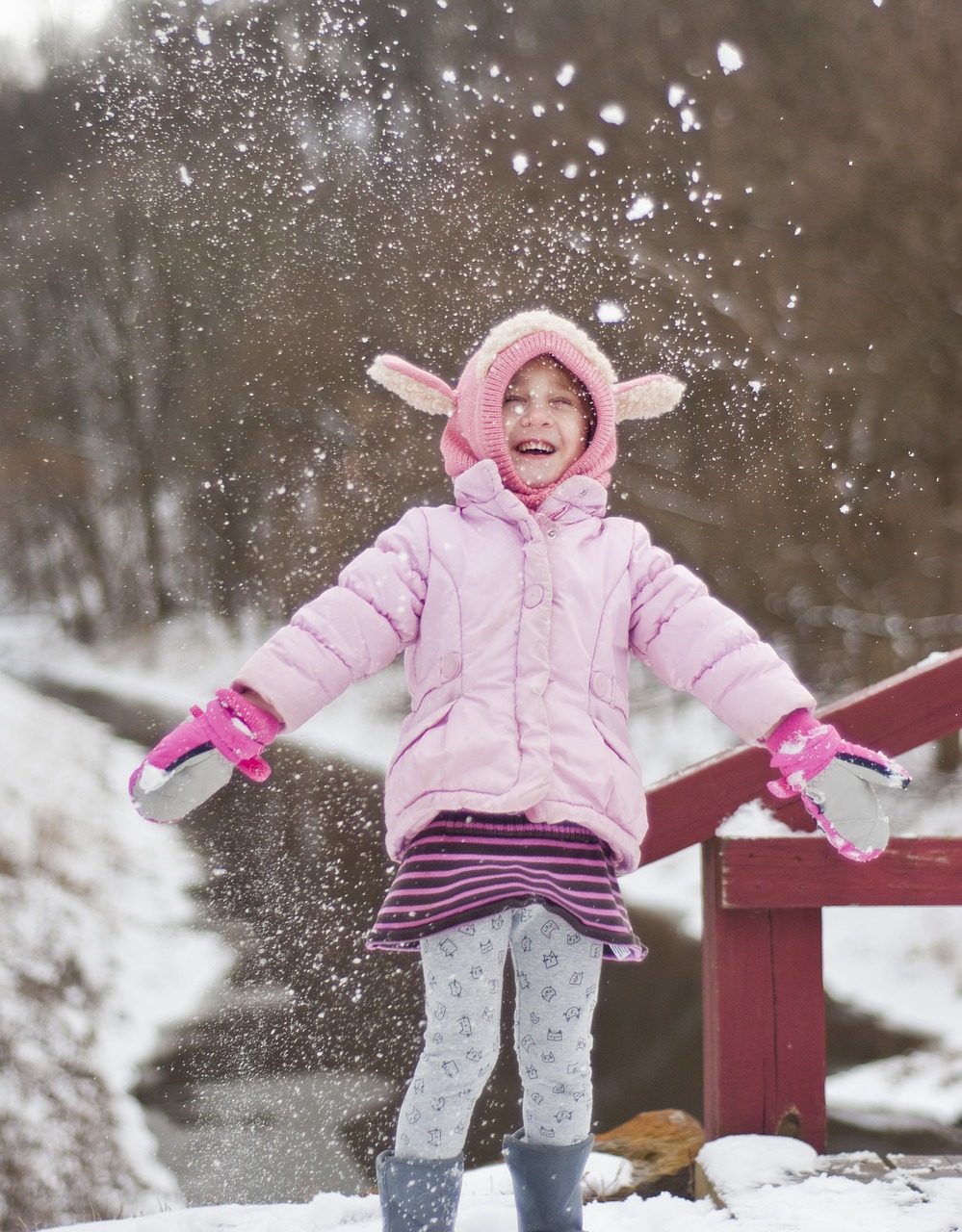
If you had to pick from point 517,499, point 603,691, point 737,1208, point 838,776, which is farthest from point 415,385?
point 737,1208

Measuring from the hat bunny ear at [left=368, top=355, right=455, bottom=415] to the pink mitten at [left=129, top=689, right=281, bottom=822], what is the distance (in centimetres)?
58

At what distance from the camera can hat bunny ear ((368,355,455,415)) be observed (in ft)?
4.96

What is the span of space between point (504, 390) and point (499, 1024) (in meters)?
0.82

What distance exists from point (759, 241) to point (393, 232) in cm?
239

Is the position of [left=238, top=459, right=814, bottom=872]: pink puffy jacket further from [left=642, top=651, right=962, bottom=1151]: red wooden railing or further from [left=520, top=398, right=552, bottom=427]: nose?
[left=642, top=651, right=962, bottom=1151]: red wooden railing

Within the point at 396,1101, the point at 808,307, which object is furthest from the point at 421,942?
the point at 808,307

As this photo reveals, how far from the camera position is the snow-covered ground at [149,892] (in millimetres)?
4387

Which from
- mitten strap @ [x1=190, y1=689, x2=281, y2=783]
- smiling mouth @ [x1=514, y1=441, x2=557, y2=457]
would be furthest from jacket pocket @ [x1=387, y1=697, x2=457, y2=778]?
smiling mouth @ [x1=514, y1=441, x2=557, y2=457]

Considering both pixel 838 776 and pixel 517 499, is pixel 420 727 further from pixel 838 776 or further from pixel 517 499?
pixel 838 776

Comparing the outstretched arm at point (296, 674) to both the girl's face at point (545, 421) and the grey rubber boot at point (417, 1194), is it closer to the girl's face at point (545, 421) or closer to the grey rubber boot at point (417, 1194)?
the girl's face at point (545, 421)

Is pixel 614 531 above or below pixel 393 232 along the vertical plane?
below

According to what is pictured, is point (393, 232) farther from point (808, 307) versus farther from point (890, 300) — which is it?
point (890, 300)

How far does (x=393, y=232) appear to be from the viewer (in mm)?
5855

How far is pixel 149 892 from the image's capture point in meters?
5.16
